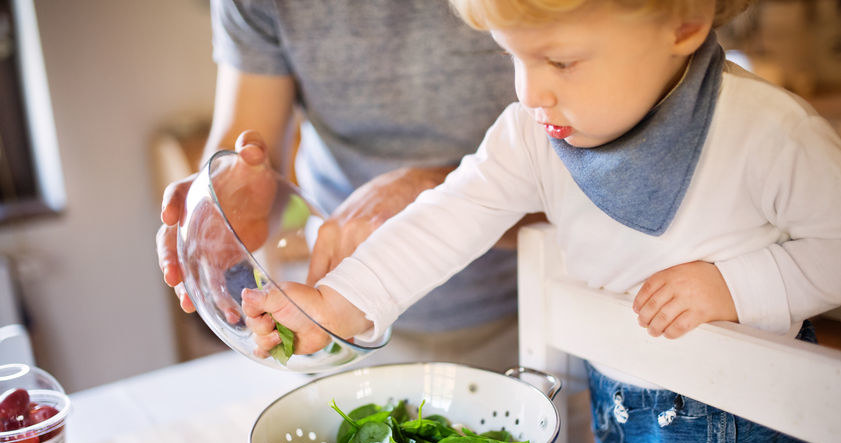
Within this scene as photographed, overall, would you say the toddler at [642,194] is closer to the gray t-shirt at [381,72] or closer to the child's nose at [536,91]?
the child's nose at [536,91]

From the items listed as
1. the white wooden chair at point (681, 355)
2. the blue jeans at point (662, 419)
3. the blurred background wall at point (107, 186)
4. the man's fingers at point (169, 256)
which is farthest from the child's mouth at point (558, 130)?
the blurred background wall at point (107, 186)

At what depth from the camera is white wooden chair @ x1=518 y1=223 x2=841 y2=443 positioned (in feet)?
1.56

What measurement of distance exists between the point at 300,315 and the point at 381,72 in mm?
511

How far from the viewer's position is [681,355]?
55cm

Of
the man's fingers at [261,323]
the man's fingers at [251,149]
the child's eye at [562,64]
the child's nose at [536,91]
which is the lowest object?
the man's fingers at [261,323]

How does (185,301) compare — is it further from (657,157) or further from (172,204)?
(657,157)

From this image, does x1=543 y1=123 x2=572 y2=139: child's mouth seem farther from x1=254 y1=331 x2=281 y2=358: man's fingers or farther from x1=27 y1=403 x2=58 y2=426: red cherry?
x1=27 y1=403 x2=58 y2=426: red cherry

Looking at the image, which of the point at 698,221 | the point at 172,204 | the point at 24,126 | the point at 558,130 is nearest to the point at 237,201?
the point at 172,204

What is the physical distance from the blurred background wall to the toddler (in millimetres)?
1760

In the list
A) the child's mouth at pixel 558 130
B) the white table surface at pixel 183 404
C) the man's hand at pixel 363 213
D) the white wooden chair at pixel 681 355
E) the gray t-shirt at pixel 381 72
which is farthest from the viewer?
the gray t-shirt at pixel 381 72

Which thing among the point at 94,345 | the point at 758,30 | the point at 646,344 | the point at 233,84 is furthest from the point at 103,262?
the point at 758,30

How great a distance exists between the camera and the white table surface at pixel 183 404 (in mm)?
812

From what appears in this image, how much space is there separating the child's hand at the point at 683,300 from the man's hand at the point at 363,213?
0.27 m

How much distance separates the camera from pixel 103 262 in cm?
224
